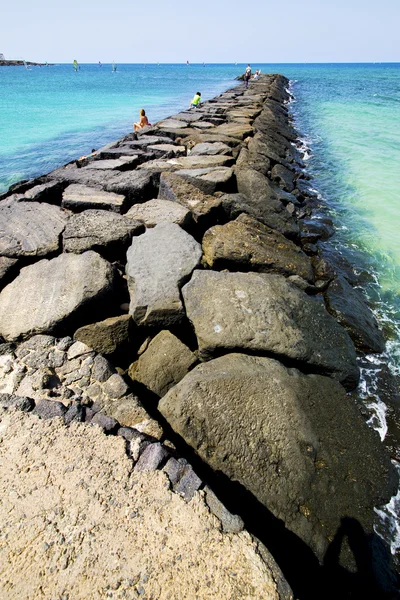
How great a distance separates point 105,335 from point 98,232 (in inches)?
46.8

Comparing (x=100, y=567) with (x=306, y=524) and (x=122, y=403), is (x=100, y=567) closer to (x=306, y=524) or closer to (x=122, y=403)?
(x=122, y=403)

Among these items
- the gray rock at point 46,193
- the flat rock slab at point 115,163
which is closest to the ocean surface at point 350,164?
the flat rock slab at point 115,163

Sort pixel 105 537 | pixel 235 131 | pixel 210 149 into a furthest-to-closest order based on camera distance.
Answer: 1. pixel 235 131
2. pixel 210 149
3. pixel 105 537

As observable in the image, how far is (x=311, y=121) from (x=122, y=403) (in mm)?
17179

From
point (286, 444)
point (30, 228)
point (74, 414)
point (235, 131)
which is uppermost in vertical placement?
point (235, 131)

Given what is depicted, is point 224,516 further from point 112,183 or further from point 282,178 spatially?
point 282,178

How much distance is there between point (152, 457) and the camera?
4.96 feet

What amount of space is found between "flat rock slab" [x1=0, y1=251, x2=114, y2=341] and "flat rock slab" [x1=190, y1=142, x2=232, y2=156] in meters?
3.63

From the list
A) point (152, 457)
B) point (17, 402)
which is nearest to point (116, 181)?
point (17, 402)

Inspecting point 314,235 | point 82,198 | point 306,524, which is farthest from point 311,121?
point 306,524

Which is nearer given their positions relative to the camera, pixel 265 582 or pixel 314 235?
pixel 265 582

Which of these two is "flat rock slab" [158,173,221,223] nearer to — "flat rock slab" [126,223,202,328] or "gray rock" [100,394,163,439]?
"flat rock slab" [126,223,202,328]

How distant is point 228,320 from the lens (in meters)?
2.36

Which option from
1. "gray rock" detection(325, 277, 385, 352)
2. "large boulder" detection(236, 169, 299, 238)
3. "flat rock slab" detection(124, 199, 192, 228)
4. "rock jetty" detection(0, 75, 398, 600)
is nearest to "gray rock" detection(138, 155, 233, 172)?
"large boulder" detection(236, 169, 299, 238)
